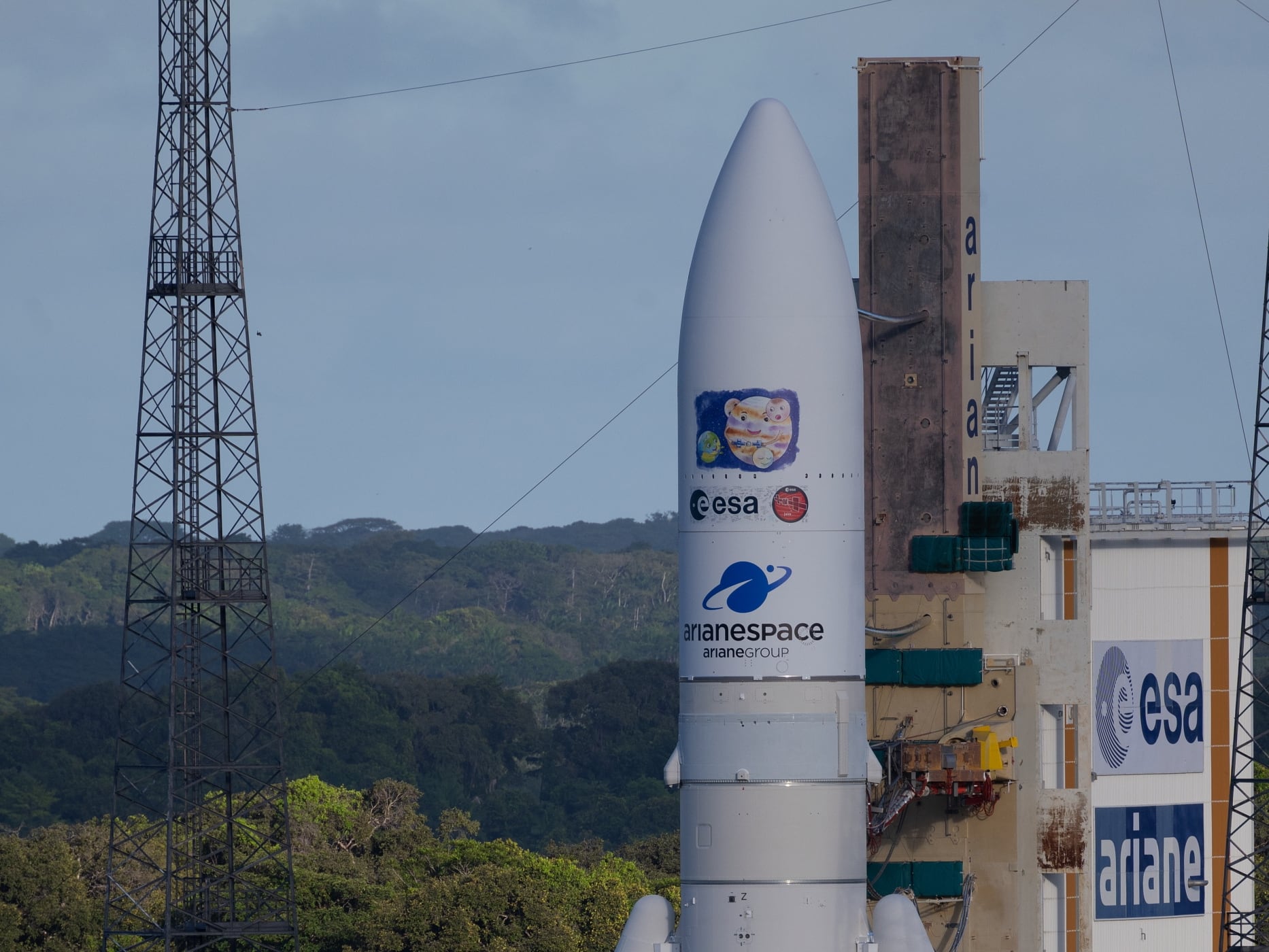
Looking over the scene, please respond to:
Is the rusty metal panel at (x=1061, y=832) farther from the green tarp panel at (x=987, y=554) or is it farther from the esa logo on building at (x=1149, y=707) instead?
the esa logo on building at (x=1149, y=707)

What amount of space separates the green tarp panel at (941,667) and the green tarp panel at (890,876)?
4.09 metres

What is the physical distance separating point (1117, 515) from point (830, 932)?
109 ft

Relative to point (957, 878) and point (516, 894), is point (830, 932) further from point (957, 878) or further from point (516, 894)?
point (516, 894)

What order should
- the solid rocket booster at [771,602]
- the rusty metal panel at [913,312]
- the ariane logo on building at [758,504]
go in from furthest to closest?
the rusty metal panel at [913,312] → the ariane logo on building at [758,504] → the solid rocket booster at [771,602]

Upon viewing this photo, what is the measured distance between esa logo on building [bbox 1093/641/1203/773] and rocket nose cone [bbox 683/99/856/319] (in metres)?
28.6

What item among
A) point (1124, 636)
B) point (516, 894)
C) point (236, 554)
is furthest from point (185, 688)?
point (1124, 636)

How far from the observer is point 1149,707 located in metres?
66.9

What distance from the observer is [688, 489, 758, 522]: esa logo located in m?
39.2

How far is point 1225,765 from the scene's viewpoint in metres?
68.6

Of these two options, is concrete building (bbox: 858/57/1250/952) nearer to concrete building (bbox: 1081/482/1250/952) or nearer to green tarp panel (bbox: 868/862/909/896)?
green tarp panel (bbox: 868/862/909/896)

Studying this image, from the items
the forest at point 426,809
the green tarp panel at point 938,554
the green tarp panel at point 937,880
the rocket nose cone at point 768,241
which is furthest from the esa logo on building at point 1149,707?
the rocket nose cone at point 768,241

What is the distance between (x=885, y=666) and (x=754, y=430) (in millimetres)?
13554

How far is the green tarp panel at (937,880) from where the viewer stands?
51469mm

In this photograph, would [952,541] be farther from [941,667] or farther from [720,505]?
[720,505]
